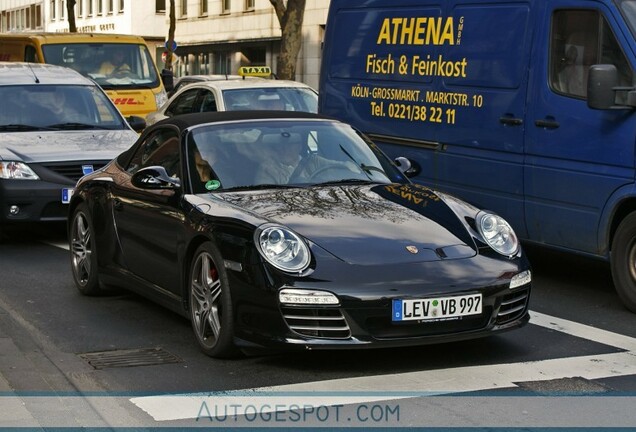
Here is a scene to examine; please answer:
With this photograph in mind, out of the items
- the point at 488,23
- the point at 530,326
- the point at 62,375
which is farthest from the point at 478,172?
the point at 62,375

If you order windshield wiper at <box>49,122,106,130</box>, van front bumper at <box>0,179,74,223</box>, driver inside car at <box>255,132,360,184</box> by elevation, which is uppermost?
driver inside car at <box>255,132,360,184</box>

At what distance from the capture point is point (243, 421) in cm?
594

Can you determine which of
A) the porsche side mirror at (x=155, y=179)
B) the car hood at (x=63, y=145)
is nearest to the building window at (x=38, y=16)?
the car hood at (x=63, y=145)

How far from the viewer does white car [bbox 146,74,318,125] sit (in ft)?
55.1

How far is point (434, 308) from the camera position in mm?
6875

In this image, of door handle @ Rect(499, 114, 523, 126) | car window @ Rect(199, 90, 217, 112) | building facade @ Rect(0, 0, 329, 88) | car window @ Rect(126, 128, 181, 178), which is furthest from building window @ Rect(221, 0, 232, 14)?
car window @ Rect(126, 128, 181, 178)

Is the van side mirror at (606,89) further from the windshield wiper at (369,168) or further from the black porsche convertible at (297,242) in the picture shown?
the windshield wiper at (369,168)

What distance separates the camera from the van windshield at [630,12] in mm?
9156

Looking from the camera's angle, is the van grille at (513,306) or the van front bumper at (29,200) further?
the van front bumper at (29,200)

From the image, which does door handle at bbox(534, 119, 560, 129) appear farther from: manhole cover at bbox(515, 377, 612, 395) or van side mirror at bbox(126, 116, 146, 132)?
van side mirror at bbox(126, 116, 146, 132)

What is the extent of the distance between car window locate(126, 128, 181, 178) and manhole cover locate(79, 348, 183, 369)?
1.20 metres

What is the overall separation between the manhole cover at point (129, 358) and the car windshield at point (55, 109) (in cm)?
660

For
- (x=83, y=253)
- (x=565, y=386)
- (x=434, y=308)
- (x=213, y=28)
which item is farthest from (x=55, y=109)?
(x=213, y=28)

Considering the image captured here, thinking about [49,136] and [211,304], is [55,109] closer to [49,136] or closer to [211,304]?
[49,136]
